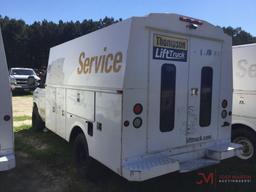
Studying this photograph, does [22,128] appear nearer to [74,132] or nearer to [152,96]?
[74,132]

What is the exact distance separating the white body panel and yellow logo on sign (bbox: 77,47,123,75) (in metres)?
3.26

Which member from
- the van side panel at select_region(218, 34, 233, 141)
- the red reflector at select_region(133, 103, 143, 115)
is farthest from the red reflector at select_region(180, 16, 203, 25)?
the red reflector at select_region(133, 103, 143, 115)

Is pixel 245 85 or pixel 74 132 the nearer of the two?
pixel 74 132

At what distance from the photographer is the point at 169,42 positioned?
14.6 feet

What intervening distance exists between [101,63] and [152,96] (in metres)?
0.98

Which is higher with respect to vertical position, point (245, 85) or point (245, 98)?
point (245, 85)

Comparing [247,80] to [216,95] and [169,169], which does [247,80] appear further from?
[169,169]

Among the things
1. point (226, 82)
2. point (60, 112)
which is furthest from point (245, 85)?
point (60, 112)

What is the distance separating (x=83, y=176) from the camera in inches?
211

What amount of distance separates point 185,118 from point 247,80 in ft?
7.05

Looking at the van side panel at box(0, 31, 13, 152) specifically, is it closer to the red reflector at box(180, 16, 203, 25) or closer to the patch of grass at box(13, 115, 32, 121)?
the red reflector at box(180, 16, 203, 25)

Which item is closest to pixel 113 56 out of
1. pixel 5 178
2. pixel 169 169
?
pixel 169 169

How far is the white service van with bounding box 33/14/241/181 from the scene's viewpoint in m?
4.06

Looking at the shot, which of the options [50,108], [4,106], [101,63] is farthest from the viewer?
[50,108]
